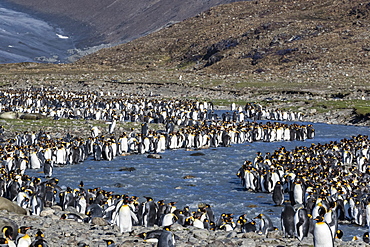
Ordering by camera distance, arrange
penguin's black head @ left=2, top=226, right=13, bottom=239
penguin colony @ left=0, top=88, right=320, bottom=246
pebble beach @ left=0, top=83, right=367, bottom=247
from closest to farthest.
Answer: penguin's black head @ left=2, top=226, right=13, bottom=239 → pebble beach @ left=0, top=83, right=367, bottom=247 → penguin colony @ left=0, top=88, right=320, bottom=246

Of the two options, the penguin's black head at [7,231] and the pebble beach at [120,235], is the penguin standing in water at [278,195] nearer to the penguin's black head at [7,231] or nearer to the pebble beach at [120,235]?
the pebble beach at [120,235]

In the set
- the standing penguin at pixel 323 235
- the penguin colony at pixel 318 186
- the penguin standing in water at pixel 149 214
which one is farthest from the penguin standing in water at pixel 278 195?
the standing penguin at pixel 323 235

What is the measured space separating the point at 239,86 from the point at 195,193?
38882 mm

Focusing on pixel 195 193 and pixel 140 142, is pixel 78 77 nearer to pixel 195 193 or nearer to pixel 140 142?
pixel 140 142

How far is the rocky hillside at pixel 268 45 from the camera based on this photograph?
66.3 m

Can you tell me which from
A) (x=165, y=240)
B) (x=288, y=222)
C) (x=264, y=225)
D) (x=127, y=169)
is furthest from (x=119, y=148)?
(x=165, y=240)

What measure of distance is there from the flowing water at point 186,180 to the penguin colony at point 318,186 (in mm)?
485

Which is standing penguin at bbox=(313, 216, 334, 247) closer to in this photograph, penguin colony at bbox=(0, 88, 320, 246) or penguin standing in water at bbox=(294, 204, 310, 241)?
penguin standing in water at bbox=(294, 204, 310, 241)

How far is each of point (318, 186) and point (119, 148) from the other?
11.6m

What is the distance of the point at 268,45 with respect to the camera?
86.4 m

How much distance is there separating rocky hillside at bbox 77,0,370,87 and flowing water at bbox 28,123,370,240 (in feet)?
101

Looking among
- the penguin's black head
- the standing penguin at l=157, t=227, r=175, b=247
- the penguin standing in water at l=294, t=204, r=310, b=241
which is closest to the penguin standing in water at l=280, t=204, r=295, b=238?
the penguin standing in water at l=294, t=204, r=310, b=241

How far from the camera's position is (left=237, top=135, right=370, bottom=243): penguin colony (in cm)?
1205

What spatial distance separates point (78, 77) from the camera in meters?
Answer: 71.2
